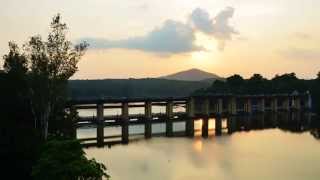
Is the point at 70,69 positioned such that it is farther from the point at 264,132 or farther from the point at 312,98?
the point at 312,98

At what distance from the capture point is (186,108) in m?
107

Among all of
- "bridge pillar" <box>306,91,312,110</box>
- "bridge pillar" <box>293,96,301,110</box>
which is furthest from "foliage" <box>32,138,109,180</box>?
"bridge pillar" <box>306,91,312,110</box>

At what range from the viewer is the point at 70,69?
131ft

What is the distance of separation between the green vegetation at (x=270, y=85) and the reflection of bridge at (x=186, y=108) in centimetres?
280

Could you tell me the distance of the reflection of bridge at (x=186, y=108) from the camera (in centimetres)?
8794

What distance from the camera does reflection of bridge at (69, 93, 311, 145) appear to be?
87.9 meters

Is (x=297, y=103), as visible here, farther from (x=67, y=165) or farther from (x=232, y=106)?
(x=67, y=165)

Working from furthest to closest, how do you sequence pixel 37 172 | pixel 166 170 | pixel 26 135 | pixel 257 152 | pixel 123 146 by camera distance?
pixel 123 146, pixel 257 152, pixel 166 170, pixel 26 135, pixel 37 172

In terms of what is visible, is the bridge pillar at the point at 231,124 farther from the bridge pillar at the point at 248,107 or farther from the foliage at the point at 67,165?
the foliage at the point at 67,165

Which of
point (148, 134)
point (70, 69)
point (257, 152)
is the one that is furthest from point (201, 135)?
point (70, 69)

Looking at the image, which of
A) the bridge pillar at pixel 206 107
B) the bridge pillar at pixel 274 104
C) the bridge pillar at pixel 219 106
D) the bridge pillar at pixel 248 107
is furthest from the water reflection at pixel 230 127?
the bridge pillar at pixel 274 104

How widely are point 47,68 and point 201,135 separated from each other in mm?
46297

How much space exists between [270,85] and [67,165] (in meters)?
124

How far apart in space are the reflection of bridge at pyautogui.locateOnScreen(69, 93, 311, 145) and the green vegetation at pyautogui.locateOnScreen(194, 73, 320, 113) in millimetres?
2803
